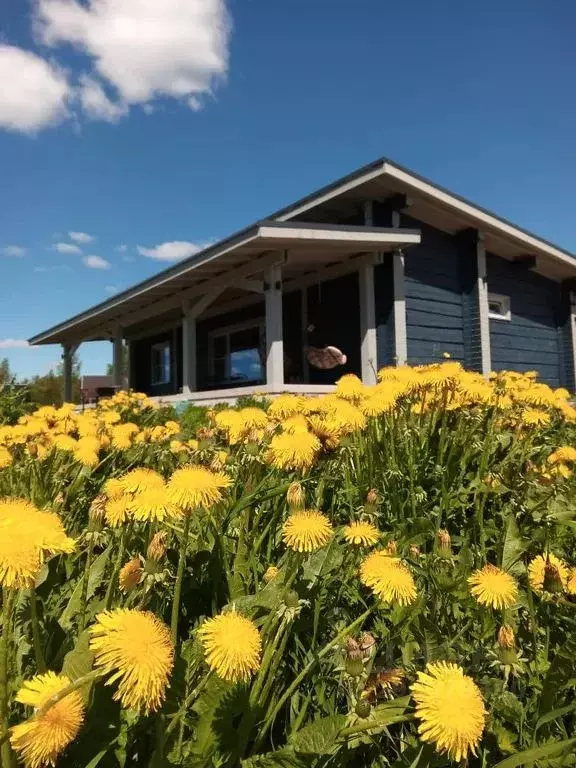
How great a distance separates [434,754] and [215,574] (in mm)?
634

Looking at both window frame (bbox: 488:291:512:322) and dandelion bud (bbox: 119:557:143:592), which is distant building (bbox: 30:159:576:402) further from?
dandelion bud (bbox: 119:557:143:592)

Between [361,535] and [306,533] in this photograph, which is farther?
[361,535]

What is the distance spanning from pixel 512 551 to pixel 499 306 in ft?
37.2

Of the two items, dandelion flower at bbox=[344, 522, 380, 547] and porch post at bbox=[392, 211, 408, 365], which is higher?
porch post at bbox=[392, 211, 408, 365]

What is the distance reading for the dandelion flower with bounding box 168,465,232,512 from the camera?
1.09 m

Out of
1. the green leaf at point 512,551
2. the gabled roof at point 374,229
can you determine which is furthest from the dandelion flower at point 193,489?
the gabled roof at point 374,229

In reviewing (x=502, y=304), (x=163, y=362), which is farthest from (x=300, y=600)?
(x=163, y=362)

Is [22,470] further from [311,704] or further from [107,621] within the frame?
[107,621]

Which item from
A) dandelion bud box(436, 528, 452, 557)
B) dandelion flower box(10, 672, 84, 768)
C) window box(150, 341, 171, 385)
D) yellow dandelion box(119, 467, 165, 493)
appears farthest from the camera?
window box(150, 341, 171, 385)

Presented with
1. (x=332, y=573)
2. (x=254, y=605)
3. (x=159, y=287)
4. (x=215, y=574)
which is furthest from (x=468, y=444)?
(x=159, y=287)

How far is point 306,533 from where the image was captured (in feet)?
3.64

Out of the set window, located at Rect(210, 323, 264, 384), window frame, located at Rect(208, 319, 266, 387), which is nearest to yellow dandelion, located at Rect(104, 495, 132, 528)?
window frame, located at Rect(208, 319, 266, 387)

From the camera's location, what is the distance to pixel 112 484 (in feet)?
4.59

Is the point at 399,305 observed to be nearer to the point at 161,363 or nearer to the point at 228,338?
the point at 228,338
